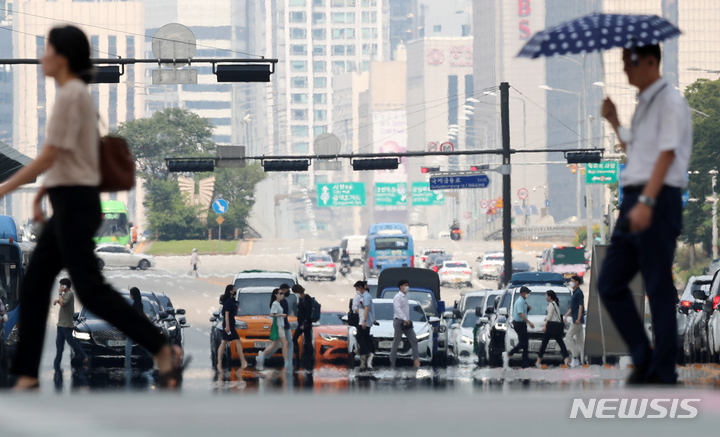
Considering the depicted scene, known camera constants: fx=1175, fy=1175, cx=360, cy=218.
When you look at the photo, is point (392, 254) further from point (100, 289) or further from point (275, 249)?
point (100, 289)

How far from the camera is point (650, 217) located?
5.24m

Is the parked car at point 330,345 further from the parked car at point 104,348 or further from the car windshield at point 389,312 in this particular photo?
the parked car at point 104,348

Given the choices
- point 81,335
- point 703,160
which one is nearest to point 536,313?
point 81,335

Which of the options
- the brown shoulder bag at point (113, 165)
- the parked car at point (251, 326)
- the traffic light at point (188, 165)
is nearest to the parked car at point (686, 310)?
the parked car at point (251, 326)

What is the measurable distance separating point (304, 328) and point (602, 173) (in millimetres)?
28702

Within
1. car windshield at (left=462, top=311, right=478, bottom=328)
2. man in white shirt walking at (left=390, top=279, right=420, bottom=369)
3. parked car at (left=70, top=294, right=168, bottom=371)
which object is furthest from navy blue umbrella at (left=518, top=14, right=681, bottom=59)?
car windshield at (left=462, top=311, right=478, bottom=328)

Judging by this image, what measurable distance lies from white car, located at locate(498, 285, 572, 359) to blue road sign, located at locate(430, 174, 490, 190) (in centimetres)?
1699

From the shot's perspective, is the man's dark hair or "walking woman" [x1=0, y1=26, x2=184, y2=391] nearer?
"walking woman" [x1=0, y1=26, x2=184, y2=391]

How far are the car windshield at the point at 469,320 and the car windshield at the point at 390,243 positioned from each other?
3850 centimetres

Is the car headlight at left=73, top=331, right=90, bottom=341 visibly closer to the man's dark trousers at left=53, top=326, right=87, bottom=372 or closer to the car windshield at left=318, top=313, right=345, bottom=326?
the man's dark trousers at left=53, top=326, right=87, bottom=372

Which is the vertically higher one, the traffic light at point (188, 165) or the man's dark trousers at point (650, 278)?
the traffic light at point (188, 165)

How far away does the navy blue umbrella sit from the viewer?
5578mm

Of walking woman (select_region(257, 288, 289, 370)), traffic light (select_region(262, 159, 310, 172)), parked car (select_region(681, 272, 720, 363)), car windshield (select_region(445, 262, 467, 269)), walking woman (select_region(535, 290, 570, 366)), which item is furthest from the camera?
car windshield (select_region(445, 262, 467, 269))

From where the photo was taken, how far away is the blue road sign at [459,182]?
42000mm
